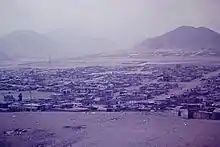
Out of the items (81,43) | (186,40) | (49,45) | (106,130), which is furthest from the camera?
(49,45)

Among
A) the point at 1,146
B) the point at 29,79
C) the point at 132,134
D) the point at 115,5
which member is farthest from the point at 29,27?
the point at 132,134

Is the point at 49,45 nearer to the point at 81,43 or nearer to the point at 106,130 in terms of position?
the point at 81,43

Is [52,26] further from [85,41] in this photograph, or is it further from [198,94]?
[198,94]

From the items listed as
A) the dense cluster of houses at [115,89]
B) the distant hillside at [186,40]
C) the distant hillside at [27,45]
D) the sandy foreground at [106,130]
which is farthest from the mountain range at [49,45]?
the sandy foreground at [106,130]

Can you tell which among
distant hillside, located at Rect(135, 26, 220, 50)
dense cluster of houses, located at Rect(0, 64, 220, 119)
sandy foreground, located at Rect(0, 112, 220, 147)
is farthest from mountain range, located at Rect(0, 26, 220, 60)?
sandy foreground, located at Rect(0, 112, 220, 147)

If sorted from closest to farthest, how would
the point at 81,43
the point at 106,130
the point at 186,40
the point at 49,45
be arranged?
the point at 106,130 → the point at 186,40 → the point at 81,43 → the point at 49,45

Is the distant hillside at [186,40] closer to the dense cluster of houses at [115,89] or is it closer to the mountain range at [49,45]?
the dense cluster of houses at [115,89]

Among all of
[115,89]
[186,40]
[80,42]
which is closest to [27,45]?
[80,42]
